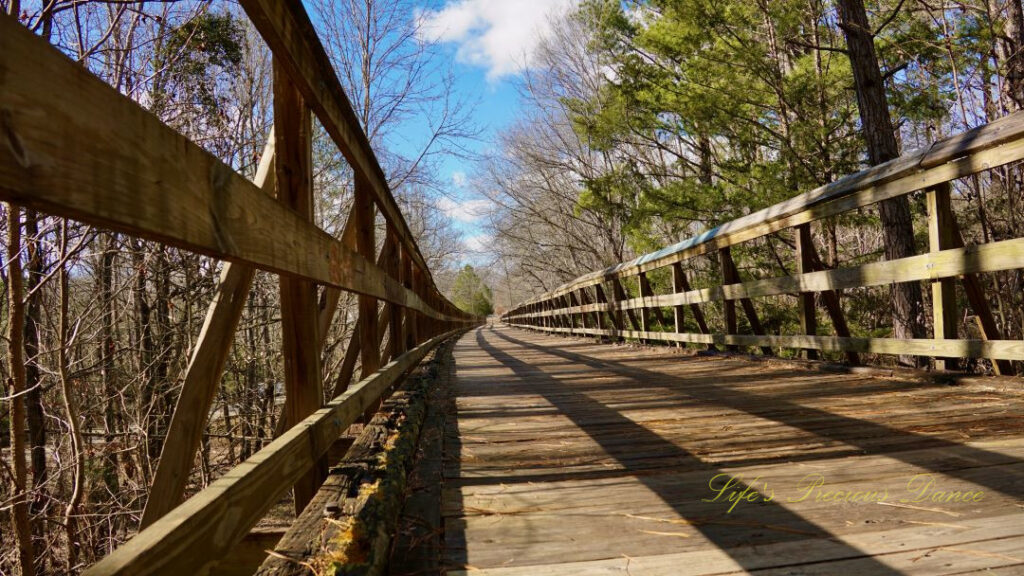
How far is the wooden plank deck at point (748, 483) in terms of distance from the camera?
4.28 feet

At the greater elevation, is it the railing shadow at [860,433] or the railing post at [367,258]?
the railing post at [367,258]

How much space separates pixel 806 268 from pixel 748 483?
2800 mm

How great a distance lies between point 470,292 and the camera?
3093 inches

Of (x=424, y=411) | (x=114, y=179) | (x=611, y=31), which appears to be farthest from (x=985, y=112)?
(x=114, y=179)

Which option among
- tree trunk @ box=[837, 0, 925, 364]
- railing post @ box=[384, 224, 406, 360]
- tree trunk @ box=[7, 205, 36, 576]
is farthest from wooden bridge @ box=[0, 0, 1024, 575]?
tree trunk @ box=[837, 0, 925, 364]

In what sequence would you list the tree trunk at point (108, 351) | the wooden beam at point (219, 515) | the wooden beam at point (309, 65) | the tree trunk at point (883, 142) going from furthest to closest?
the tree trunk at point (883, 142) < the tree trunk at point (108, 351) < the wooden beam at point (309, 65) < the wooden beam at point (219, 515)

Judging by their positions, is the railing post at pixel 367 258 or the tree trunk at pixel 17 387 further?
the railing post at pixel 367 258

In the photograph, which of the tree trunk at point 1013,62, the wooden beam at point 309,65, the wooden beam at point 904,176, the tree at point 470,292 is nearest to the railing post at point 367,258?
the wooden beam at point 309,65

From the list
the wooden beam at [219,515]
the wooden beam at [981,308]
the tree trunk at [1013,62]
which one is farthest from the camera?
the tree trunk at [1013,62]

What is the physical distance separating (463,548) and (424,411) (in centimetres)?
172

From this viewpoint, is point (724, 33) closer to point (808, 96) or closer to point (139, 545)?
point (808, 96)

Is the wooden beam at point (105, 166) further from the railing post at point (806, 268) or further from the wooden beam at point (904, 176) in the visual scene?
the railing post at point (806, 268)

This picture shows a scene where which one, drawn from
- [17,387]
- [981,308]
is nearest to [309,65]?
[17,387]

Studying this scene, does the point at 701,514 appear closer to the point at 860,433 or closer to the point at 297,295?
the point at 860,433
